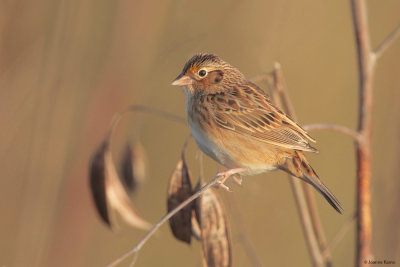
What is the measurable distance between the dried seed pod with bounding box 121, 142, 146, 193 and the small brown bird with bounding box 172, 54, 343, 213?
55cm

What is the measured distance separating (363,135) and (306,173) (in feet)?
1.18

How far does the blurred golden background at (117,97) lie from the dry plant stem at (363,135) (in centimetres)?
48

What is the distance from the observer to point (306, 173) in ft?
8.89

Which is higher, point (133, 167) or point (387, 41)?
point (387, 41)

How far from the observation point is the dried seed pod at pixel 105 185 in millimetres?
2893

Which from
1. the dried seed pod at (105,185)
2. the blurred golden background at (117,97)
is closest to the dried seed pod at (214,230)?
the blurred golden background at (117,97)

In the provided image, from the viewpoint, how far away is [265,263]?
4723mm

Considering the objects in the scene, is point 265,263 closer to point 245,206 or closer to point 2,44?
point 245,206

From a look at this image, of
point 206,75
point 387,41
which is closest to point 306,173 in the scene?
point 387,41

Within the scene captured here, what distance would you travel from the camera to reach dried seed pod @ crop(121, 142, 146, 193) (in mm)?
3392

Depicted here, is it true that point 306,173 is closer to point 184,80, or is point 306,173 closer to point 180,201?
point 180,201

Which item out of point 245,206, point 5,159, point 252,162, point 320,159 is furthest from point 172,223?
point 320,159

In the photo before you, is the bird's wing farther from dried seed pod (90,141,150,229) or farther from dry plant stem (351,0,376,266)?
dried seed pod (90,141,150,229)

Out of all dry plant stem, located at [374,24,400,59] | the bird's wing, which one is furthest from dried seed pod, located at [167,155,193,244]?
dry plant stem, located at [374,24,400,59]
